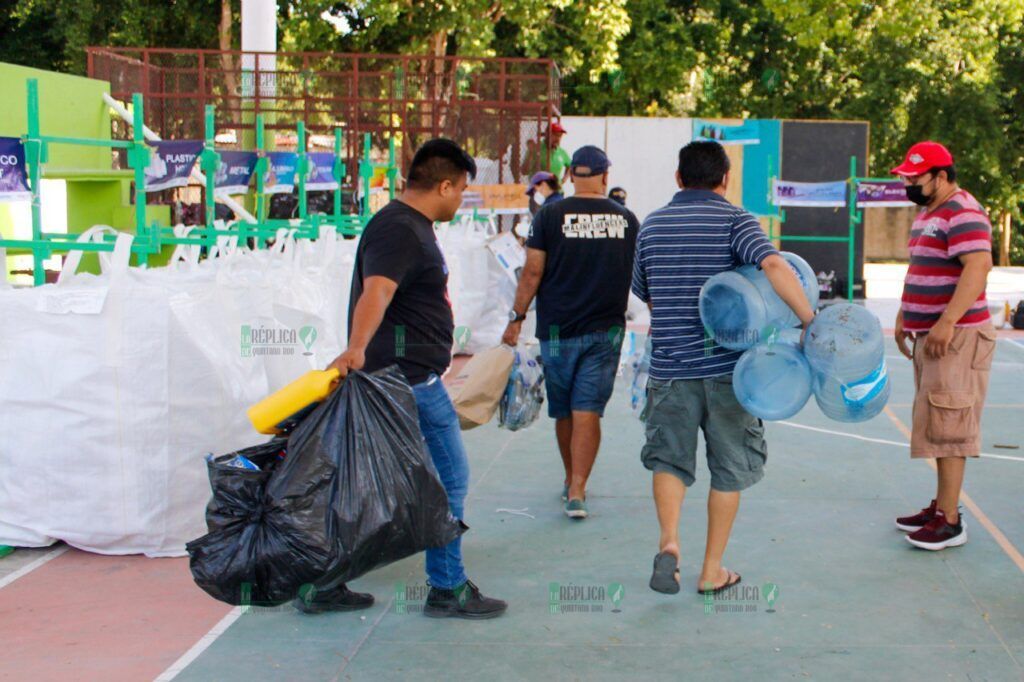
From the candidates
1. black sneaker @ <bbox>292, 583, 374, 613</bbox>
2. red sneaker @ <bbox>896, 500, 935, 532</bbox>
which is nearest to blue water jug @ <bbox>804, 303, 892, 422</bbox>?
red sneaker @ <bbox>896, 500, 935, 532</bbox>

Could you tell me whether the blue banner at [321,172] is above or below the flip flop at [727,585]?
above

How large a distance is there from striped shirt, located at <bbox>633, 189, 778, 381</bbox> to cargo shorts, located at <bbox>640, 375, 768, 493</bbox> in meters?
0.07

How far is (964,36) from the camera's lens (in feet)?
90.5

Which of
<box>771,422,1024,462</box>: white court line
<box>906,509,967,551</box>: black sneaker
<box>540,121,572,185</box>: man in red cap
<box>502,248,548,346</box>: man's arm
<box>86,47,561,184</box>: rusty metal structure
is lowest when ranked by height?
<box>771,422,1024,462</box>: white court line

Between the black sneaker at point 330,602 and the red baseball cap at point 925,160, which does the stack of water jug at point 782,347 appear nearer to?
the red baseball cap at point 925,160

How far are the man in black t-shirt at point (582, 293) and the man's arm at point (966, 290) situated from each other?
5.21ft

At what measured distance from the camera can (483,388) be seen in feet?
20.6

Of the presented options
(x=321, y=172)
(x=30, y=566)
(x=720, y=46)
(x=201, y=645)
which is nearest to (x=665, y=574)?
(x=201, y=645)

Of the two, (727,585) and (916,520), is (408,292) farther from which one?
(916,520)

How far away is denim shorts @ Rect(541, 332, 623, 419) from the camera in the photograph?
20.7 ft

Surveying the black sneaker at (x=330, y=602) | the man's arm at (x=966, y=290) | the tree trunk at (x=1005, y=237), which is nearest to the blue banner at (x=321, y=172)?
the black sneaker at (x=330, y=602)

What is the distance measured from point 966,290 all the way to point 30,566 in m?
4.42

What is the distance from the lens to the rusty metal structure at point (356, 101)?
18.3 metres

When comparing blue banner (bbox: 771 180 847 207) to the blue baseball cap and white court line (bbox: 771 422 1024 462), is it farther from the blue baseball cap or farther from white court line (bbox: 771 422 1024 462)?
the blue baseball cap
